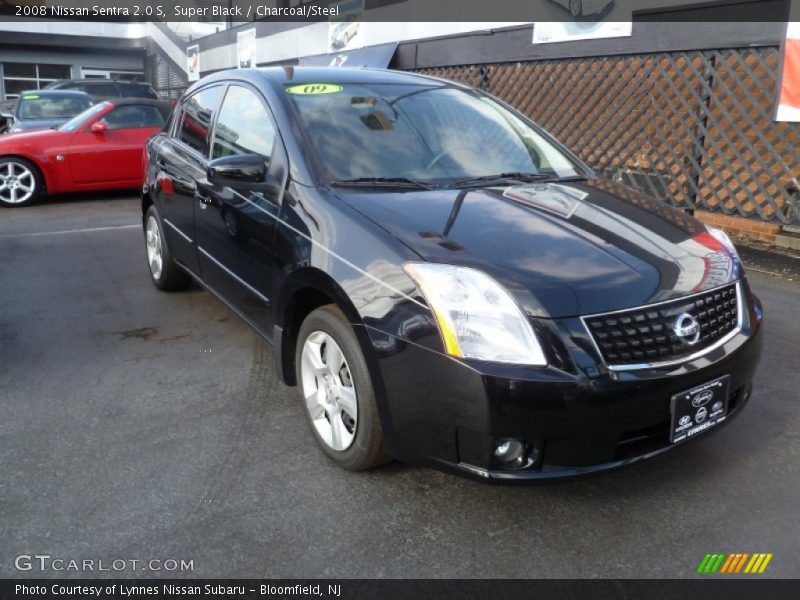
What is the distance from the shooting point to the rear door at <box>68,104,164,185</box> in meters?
9.76

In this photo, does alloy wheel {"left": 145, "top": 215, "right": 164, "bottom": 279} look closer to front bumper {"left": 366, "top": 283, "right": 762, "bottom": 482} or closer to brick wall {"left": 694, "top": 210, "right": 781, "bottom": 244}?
front bumper {"left": 366, "top": 283, "right": 762, "bottom": 482}

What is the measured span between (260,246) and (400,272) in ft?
3.45

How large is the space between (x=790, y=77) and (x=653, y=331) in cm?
538

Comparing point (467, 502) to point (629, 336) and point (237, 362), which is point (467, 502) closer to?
point (629, 336)

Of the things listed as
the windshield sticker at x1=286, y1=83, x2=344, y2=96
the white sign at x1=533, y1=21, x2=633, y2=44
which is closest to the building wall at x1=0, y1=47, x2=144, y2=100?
the white sign at x1=533, y1=21, x2=633, y2=44

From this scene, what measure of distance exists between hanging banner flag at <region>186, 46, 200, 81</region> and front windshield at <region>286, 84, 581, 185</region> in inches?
806

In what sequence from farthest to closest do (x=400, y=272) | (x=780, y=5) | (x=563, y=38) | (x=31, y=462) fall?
1. (x=563, y=38)
2. (x=780, y=5)
3. (x=31, y=462)
4. (x=400, y=272)

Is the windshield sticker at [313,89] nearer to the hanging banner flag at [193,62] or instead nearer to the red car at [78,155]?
the red car at [78,155]

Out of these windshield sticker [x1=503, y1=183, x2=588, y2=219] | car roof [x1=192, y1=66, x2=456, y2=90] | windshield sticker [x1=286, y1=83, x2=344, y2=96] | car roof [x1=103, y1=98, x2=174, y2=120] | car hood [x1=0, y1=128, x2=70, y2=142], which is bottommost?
car hood [x1=0, y1=128, x2=70, y2=142]

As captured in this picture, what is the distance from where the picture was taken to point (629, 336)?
2.41 meters

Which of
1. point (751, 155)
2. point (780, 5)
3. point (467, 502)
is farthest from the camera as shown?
point (751, 155)

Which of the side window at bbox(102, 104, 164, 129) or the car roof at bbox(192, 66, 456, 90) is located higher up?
the car roof at bbox(192, 66, 456, 90)

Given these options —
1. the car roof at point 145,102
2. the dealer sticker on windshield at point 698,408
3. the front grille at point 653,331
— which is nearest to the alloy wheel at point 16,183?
the car roof at point 145,102
